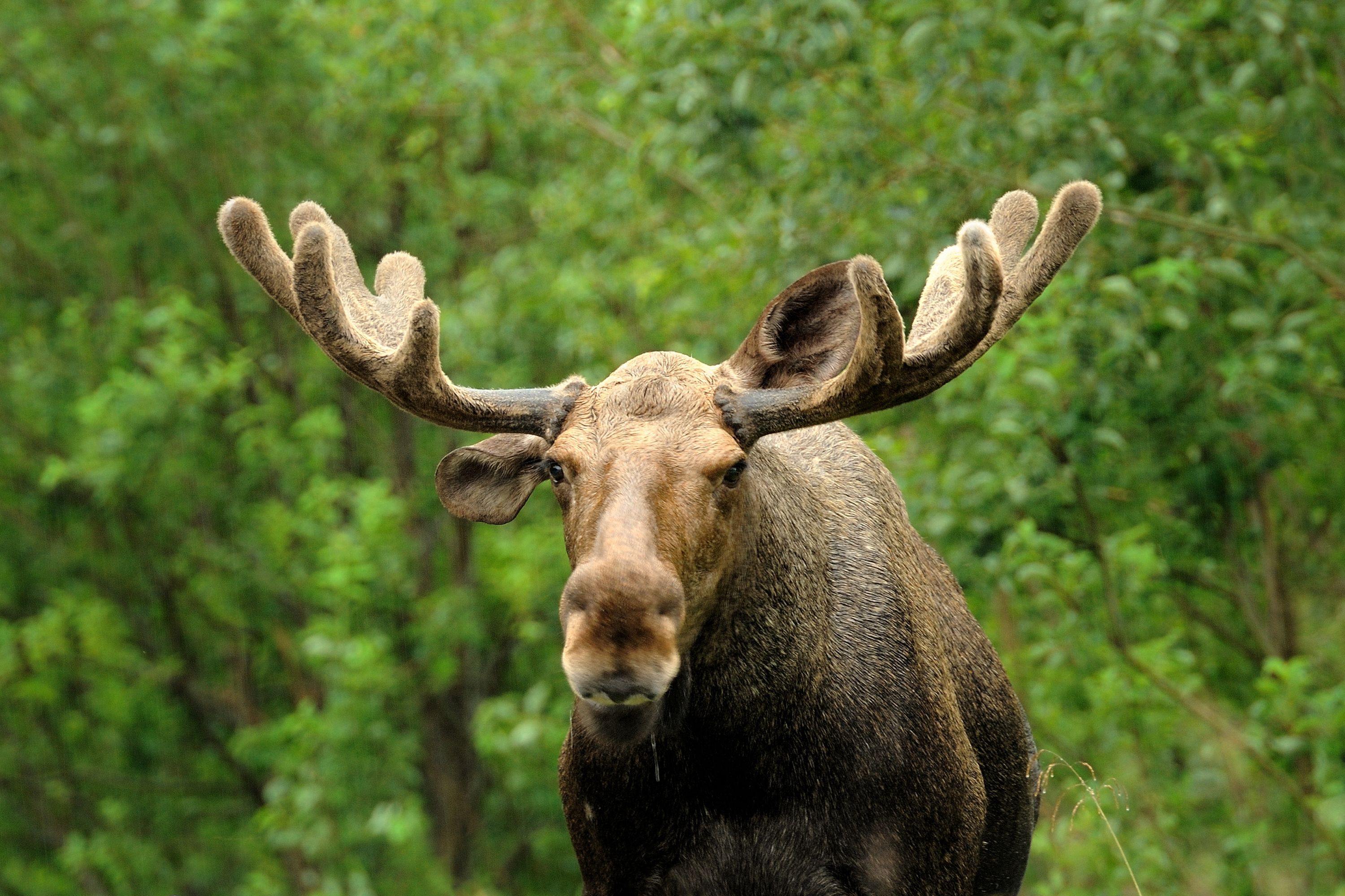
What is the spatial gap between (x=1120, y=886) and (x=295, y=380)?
1105 centimetres

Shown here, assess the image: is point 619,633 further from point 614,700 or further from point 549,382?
point 549,382

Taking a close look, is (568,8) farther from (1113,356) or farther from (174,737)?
(174,737)

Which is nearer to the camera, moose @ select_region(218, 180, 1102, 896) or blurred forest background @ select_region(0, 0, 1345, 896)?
moose @ select_region(218, 180, 1102, 896)

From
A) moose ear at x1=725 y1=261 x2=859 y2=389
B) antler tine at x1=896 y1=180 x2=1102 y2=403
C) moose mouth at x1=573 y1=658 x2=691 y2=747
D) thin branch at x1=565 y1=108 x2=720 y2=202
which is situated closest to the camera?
moose mouth at x1=573 y1=658 x2=691 y2=747

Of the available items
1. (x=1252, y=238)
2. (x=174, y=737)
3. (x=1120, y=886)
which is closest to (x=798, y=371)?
(x=1252, y=238)

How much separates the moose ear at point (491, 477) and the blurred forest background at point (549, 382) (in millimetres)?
3463

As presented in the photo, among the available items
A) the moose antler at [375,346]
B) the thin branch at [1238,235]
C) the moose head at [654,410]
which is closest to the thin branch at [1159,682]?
the thin branch at [1238,235]

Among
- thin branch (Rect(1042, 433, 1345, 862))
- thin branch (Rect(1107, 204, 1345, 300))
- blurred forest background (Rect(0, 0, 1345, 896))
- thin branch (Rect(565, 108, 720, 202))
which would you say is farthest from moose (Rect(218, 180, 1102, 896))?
thin branch (Rect(565, 108, 720, 202))

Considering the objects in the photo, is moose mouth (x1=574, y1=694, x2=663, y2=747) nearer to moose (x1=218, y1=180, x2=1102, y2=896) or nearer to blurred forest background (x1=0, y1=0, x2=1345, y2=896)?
moose (x1=218, y1=180, x2=1102, y2=896)

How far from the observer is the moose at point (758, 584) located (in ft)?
11.8

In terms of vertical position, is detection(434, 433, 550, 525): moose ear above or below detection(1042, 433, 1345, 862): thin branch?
above

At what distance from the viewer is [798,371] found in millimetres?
3971

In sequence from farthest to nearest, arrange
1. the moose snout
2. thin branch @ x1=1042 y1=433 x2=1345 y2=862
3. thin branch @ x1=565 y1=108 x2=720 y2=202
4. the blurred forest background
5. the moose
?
thin branch @ x1=565 y1=108 x2=720 y2=202
thin branch @ x1=1042 y1=433 x2=1345 y2=862
the blurred forest background
the moose
the moose snout

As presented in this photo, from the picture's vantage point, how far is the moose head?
3.22 m
